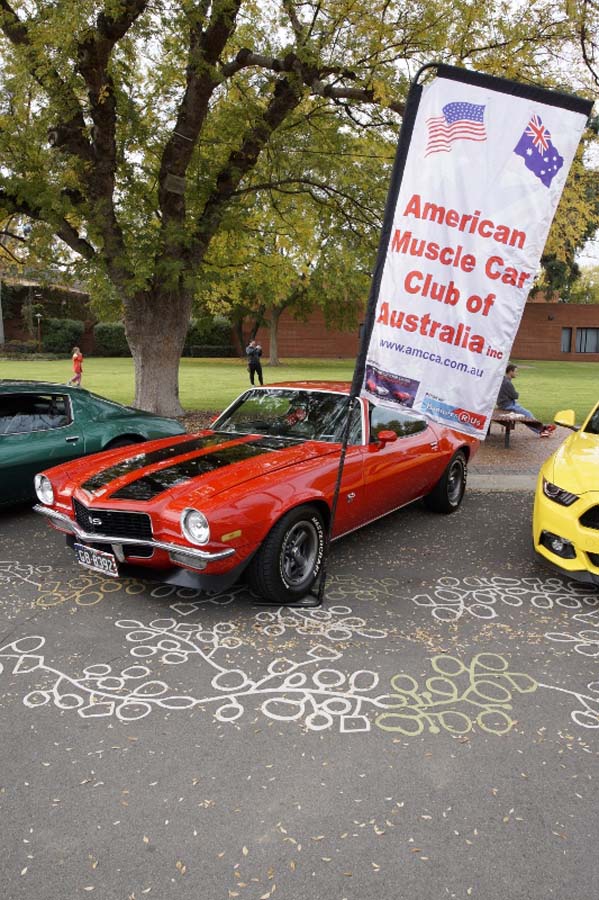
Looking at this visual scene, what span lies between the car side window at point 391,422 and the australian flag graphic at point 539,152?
204 cm

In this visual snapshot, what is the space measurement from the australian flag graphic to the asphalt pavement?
9.45ft

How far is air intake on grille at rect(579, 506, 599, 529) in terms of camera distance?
4.34m

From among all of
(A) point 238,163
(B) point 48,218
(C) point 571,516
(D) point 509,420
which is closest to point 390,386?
(C) point 571,516

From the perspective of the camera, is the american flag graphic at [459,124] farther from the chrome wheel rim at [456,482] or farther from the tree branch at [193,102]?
the tree branch at [193,102]

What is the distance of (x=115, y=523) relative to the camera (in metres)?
4.16

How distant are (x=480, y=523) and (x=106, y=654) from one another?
401 centimetres

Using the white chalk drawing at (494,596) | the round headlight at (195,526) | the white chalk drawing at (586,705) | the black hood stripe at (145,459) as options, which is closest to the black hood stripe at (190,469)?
the black hood stripe at (145,459)

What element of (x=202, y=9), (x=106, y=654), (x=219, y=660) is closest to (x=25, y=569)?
(x=106, y=654)

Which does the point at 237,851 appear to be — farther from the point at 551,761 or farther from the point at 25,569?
the point at 25,569

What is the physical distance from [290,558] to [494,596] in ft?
4.92

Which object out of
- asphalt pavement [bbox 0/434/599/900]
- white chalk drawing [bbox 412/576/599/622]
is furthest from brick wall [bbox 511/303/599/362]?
asphalt pavement [bbox 0/434/599/900]

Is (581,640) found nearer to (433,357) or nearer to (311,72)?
(433,357)

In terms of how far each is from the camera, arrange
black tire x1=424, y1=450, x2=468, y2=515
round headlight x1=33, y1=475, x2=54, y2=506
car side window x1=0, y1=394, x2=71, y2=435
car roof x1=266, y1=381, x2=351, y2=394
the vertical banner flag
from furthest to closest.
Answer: black tire x1=424, y1=450, x2=468, y2=515 < car side window x1=0, y1=394, x2=71, y2=435 < car roof x1=266, y1=381, x2=351, y2=394 < round headlight x1=33, y1=475, x2=54, y2=506 < the vertical banner flag

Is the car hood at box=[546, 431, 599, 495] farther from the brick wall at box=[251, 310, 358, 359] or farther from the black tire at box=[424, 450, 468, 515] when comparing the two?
the brick wall at box=[251, 310, 358, 359]
